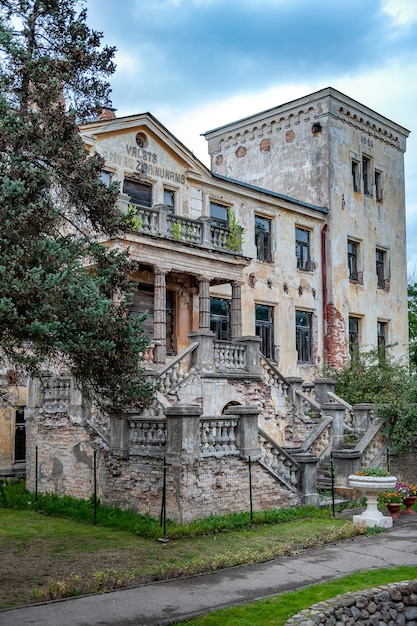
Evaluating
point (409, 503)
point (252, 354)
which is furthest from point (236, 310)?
point (409, 503)

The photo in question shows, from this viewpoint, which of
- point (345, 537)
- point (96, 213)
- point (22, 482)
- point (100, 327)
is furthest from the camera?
point (22, 482)

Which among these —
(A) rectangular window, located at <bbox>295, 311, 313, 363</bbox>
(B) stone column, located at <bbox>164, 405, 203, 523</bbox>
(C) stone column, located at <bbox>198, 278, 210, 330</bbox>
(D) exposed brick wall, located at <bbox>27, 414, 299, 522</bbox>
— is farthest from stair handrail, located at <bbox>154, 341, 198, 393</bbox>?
(A) rectangular window, located at <bbox>295, 311, 313, 363</bbox>

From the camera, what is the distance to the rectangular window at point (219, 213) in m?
26.6

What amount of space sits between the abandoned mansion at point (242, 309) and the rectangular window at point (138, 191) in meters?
0.06

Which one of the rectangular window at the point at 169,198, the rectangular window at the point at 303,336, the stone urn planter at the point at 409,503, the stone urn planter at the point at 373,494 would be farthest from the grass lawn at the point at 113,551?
the rectangular window at the point at 303,336

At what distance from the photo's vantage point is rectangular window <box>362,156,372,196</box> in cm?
3378

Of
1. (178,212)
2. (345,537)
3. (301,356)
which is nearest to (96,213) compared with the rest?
(345,537)

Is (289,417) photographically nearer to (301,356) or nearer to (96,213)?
(301,356)

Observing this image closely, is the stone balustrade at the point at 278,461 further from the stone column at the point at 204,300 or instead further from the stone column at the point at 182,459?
the stone column at the point at 204,300

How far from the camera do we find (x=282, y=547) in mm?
13578

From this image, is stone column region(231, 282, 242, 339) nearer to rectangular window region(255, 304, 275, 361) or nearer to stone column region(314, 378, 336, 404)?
stone column region(314, 378, 336, 404)

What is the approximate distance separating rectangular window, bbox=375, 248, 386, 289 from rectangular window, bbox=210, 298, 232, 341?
1081cm

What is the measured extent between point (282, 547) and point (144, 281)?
11670 mm

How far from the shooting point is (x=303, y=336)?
2977 centimetres
